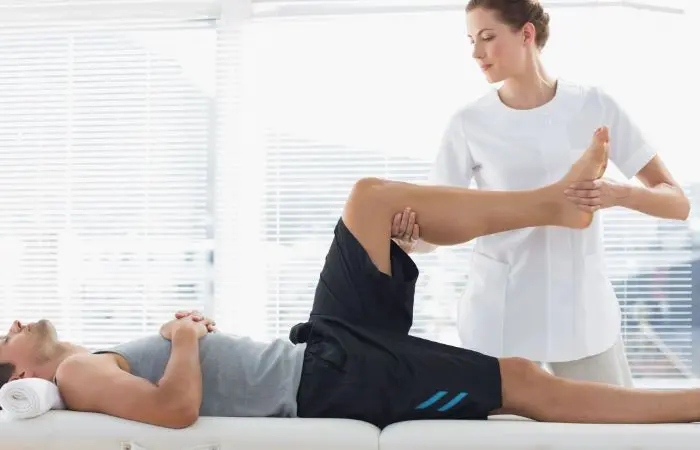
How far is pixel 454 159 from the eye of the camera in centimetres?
244

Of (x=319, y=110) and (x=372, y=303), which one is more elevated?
(x=319, y=110)

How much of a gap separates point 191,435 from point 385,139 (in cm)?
193

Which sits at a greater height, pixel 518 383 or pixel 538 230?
pixel 538 230

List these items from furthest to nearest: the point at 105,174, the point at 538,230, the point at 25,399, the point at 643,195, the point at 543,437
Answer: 1. the point at 105,174
2. the point at 538,230
3. the point at 643,195
4. the point at 25,399
5. the point at 543,437

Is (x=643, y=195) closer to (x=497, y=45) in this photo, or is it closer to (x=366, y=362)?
(x=497, y=45)

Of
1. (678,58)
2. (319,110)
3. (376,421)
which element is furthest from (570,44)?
(376,421)

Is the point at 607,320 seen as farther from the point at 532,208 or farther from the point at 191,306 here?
the point at 191,306

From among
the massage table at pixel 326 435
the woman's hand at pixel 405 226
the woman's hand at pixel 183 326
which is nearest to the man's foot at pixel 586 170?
the woman's hand at pixel 405 226

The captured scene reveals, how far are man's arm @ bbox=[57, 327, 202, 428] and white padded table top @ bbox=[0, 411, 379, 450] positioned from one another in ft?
0.10

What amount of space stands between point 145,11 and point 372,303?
2154 millimetres

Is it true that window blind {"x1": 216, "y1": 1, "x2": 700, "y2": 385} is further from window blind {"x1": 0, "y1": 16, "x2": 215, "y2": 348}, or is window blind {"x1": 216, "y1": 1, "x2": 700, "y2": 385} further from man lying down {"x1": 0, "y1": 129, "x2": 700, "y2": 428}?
man lying down {"x1": 0, "y1": 129, "x2": 700, "y2": 428}

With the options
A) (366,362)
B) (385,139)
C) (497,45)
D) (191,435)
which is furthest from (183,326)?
(385,139)

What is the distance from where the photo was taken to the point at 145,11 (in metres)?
3.60

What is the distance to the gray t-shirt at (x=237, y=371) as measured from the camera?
197 centimetres
